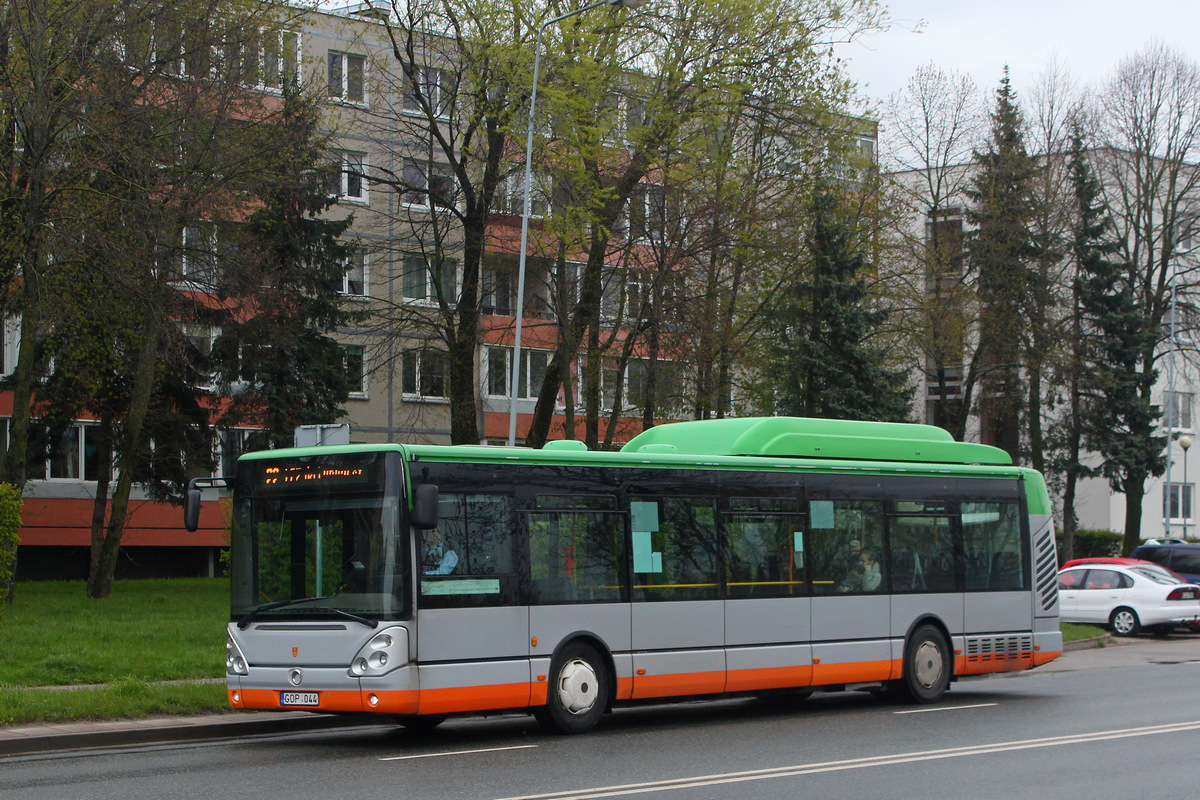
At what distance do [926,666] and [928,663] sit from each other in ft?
0.21

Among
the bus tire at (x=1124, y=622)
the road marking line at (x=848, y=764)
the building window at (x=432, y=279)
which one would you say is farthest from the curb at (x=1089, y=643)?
the building window at (x=432, y=279)

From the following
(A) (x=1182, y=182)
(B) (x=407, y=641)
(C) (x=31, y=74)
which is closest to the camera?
(B) (x=407, y=641)

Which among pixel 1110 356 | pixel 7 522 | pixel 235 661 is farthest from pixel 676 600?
pixel 1110 356

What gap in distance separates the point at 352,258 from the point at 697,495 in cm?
2493

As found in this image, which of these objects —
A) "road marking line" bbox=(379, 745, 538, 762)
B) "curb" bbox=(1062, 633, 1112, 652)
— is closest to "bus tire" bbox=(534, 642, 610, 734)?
"road marking line" bbox=(379, 745, 538, 762)

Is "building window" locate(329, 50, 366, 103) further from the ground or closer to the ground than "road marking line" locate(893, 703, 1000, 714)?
further from the ground

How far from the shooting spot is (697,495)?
47.2ft

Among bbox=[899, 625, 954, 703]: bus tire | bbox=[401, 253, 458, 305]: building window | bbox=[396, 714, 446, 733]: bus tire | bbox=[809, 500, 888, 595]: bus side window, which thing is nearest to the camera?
bbox=[396, 714, 446, 733]: bus tire

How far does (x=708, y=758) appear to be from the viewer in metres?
11.0

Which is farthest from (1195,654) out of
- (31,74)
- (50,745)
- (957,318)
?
(31,74)

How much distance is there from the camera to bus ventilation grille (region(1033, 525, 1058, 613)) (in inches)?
690

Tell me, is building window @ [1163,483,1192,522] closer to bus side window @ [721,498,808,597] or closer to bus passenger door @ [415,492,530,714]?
bus side window @ [721,498,808,597]

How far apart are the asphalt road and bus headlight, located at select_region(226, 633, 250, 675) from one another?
683mm

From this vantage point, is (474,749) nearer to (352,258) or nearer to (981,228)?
(352,258)
